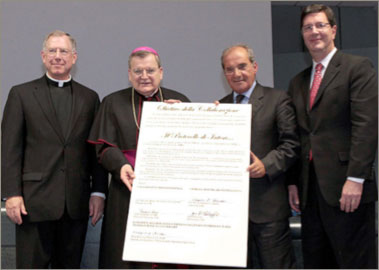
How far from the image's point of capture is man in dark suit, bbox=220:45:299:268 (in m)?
2.46

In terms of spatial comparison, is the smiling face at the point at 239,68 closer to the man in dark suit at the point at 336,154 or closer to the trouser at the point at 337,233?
the man in dark suit at the point at 336,154

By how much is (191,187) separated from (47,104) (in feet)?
3.74

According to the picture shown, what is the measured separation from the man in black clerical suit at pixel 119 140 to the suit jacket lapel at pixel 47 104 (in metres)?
0.23

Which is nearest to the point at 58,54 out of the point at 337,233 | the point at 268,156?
the point at 268,156

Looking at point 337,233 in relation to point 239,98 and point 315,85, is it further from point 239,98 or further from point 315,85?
point 239,98

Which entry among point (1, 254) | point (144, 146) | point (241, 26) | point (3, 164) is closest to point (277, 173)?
point (144, 146)

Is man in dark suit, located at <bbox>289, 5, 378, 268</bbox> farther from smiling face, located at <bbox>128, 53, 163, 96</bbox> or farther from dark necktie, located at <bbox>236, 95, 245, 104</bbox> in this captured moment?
smiling face, located at <bbox>128, 53, 163, 96</bbox>

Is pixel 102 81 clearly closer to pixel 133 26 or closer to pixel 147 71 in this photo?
pixel 133 26

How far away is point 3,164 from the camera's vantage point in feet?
8.78

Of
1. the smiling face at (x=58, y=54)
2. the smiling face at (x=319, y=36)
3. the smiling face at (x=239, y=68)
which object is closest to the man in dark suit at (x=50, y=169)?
the smiling face at (x=58, y=54)

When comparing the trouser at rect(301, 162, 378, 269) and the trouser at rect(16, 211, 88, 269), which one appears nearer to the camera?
the trouser at rect(301, 162, 378, 269)

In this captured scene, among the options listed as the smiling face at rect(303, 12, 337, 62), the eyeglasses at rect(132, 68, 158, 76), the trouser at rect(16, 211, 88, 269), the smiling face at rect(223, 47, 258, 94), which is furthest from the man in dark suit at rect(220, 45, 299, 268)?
the trouser at rect(16, 211, 88, 269)

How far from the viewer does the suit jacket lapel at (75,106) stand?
9.03 ft

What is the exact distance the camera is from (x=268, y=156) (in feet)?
8.09
